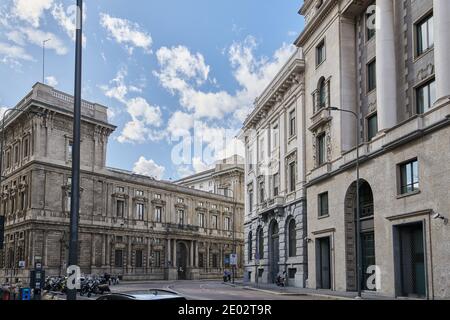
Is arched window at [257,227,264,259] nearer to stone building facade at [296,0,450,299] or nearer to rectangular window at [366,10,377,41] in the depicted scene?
stone building facade at [296,0,450,299]

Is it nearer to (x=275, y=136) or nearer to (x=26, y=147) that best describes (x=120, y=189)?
(x=26, y=147)

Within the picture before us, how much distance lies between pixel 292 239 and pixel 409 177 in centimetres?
2107

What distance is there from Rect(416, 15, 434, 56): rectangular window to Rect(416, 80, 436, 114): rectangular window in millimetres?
1971

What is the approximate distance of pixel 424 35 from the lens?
30578mm

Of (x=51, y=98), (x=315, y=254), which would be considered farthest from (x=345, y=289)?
(x=51, y=98)

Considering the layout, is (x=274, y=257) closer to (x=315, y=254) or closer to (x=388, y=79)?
(x=315, y=254)

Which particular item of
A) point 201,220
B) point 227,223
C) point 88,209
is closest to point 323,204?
point 88,209

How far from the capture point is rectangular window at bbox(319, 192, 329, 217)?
41287 millimetres

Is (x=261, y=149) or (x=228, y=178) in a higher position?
(x=228, y=178)

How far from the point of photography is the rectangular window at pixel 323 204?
4129cm

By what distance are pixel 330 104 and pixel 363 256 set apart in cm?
1178

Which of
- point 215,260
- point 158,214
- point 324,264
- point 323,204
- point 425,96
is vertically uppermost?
point 425,96

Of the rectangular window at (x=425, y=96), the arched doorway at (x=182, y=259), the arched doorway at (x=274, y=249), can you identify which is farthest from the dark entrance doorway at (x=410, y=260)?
the arched doorway at (x=182, y=259)
